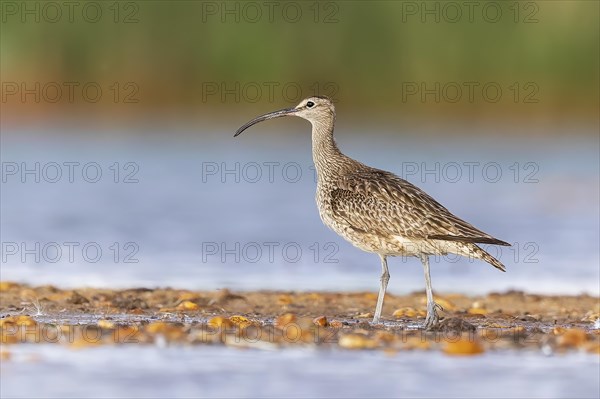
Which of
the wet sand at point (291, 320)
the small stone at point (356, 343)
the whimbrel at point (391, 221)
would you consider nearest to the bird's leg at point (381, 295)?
the whimbrel at point (391, 221)

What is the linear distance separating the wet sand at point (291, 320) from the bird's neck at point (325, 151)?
4.56ft

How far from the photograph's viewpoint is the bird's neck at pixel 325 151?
46.4 feet

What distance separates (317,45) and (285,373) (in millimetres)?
28363

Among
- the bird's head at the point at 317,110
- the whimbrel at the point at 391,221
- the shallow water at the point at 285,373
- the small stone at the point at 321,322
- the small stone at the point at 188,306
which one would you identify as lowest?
the shallow water at the point at 285,373

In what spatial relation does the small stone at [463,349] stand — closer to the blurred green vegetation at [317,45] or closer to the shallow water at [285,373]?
the shallow water at [285,373]

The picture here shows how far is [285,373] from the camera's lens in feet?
30.8

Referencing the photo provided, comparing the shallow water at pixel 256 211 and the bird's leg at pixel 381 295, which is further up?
the shallow water at pixel 256 211

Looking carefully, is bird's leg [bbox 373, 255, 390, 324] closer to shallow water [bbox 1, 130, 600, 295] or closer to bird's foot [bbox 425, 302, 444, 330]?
bird's foot [bbox 425, 302, 444, 330]

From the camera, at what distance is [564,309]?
14.1 m

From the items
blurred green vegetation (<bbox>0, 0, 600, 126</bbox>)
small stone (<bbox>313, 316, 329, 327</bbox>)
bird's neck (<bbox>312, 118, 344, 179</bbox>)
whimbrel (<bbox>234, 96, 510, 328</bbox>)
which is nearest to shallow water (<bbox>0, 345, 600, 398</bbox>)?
small stone (<bbox>313, 316, 329, 327</bbox>)

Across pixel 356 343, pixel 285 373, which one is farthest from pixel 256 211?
pixel 285 373

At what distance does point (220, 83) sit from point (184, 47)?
1415mm

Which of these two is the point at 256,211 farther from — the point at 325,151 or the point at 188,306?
the point at 188,306

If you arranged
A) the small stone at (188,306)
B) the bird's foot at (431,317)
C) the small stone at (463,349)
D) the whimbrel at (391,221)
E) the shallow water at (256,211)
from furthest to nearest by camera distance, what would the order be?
the shallow water at (256,211), the small stone at (188,306), the whimbrel at (391,221), the bird's foot at (431,317), the small stone at (463,349)
